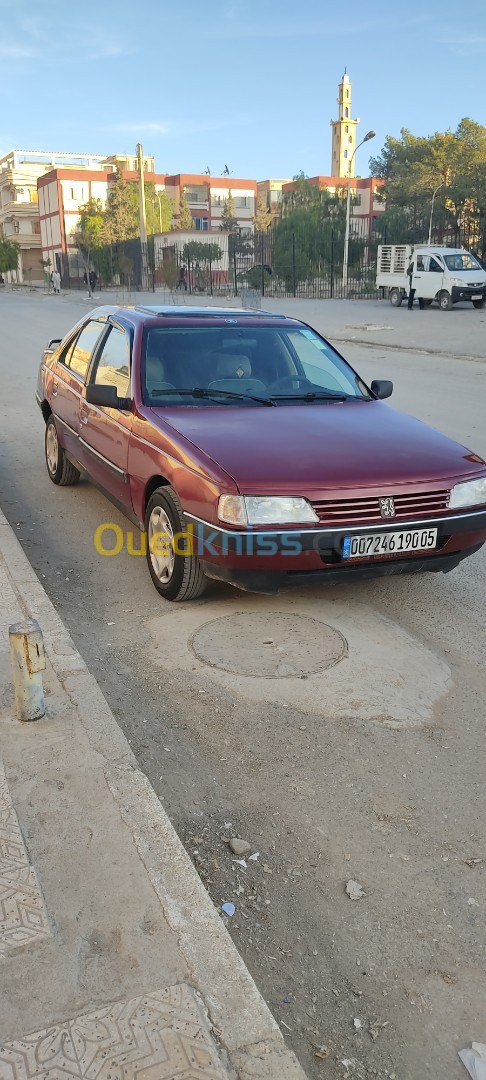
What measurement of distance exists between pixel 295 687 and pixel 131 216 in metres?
78.4

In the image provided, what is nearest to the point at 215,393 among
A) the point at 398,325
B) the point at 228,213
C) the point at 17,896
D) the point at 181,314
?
the point at 181,314

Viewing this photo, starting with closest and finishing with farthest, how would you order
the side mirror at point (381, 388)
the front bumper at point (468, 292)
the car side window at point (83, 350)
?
the side mirror at point (381, 388) < the car side window at point (83, 350) < the front bumper at point (468, 292)

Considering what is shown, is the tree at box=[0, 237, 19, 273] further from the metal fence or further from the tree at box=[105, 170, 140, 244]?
the metal fence

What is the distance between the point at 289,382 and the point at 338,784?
2973mm

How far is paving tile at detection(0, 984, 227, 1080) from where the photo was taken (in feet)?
6.29

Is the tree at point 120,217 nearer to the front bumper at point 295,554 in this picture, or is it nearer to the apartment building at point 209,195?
the apartment building at point 209,195

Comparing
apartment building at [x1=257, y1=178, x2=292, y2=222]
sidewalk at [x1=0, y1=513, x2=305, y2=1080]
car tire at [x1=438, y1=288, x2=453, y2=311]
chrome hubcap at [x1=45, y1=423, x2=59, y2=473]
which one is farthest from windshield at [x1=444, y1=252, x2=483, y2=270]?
apartment building at [x1=257, y1=178, x2=292, y2=222]

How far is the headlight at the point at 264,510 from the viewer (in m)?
4.03

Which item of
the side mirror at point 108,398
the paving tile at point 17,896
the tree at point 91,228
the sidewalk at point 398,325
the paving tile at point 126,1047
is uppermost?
the tree at point 91,228

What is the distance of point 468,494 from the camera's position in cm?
443

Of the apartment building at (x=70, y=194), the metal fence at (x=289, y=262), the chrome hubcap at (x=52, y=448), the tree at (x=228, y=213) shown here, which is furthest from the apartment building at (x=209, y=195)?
the chrome hubcap at (x=52, y=448)

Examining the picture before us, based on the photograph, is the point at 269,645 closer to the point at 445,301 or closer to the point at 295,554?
the point at 295,554

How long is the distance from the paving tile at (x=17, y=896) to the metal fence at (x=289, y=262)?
37.1m

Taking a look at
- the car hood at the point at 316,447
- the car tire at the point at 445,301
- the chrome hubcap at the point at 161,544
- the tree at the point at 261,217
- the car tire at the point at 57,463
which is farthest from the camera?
the tree at the point at 261,217
